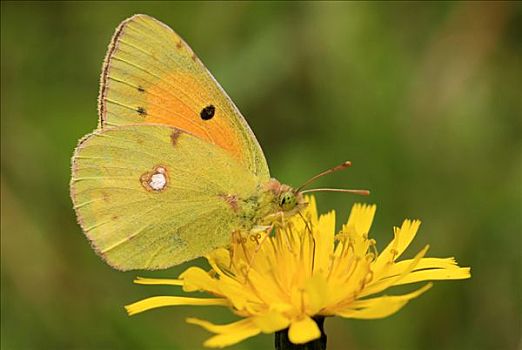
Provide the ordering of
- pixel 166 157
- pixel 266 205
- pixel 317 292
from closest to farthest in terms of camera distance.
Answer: pixel 317 292
pixel 266 205
pixel 166 157

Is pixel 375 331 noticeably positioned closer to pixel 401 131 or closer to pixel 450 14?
pixel 401 131

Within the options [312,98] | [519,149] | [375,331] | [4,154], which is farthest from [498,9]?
[4,154]

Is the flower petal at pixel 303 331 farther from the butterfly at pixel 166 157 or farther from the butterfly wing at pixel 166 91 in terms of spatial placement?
the butterfly wing at pixel 166 91

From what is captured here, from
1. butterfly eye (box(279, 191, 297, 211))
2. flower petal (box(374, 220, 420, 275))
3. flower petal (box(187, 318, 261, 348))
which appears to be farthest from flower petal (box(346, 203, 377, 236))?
flower petal (box(187, 318, 261, 348))

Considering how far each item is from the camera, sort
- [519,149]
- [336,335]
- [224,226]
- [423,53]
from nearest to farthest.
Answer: [224,226], [336,335], [519,149], [423,53]

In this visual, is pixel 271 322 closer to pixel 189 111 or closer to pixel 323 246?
pixel 323 246

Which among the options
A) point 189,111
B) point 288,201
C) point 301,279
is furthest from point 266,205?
point 189,111
